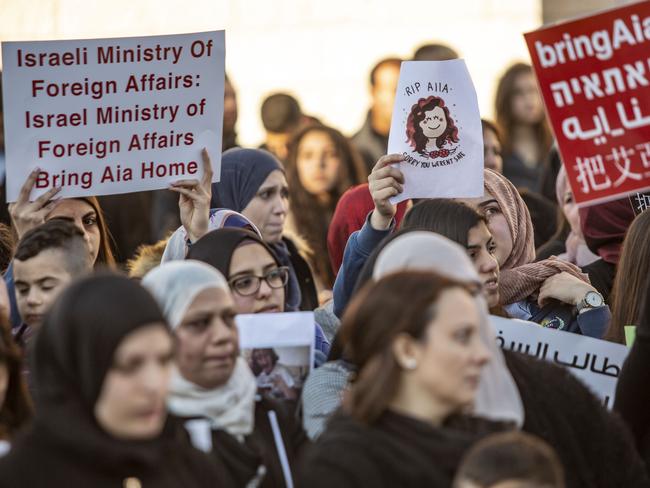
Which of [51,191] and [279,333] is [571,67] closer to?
[279,333]

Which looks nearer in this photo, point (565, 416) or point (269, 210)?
point (565, 416)

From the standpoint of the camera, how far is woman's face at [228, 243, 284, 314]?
6.31m

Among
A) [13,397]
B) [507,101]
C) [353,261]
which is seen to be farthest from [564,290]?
[507,101]

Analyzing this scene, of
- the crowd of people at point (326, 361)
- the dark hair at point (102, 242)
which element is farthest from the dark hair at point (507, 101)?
the dark hair at point (102, 242)

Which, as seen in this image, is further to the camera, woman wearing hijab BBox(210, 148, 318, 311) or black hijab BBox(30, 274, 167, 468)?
woman wearing hijab BBox(210, 148, 318, 311)

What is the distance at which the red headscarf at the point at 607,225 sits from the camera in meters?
8.23

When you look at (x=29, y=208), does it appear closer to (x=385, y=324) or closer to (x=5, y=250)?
(x=5, y=250)

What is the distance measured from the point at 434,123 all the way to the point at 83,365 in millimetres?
3220

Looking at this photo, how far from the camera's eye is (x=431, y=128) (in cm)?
736

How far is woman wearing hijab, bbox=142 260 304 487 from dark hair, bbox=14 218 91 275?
54.7 inches

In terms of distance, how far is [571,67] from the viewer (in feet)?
20.1

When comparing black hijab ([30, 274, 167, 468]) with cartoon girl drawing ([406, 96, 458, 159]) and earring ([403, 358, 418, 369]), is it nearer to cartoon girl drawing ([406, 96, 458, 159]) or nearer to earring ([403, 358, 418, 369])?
earring ([403, 358, 418, 369])

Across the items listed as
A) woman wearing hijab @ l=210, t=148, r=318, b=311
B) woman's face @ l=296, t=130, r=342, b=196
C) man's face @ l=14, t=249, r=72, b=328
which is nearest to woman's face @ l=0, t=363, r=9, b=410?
man's face @ l=14, t=249, r=72, b=328

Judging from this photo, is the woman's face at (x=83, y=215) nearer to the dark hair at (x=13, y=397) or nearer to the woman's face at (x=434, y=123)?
the woman's face at (x=434, y=123)
